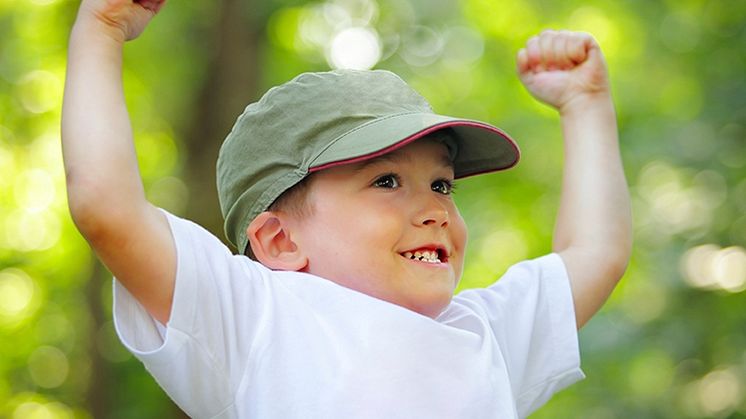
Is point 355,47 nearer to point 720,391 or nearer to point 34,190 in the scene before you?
point 720,391

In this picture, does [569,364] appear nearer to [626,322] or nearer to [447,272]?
[447,272]

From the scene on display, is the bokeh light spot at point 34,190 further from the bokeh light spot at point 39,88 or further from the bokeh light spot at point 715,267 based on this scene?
the bokeh light spot at point 715,267

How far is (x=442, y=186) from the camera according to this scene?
2.26 metres

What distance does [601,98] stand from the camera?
2723 mm

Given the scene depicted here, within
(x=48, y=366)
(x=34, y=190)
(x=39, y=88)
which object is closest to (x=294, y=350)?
(x=39, y=88)

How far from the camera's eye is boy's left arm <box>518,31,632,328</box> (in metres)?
2.53

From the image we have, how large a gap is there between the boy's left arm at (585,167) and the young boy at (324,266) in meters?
0.01

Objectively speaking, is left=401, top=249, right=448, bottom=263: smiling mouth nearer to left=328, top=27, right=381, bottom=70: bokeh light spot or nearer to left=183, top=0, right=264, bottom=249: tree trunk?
left=183, top=0, right=264, bottom=249: tree trunk

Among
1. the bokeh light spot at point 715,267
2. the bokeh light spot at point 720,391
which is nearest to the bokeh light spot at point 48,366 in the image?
the bokeh light spot at point 715,267

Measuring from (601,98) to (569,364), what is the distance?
0.72m

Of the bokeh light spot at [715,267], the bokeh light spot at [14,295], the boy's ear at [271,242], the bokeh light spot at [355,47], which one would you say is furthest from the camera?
the bokeh light spot at [14,295]

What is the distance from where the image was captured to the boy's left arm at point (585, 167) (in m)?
2.53

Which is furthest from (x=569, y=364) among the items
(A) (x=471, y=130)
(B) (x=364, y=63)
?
(B) (x=364, y=63)

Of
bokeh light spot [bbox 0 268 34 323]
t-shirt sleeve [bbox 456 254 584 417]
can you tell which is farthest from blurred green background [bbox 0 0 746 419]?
t-shirt sleeve [bbox 456 254 584 417]
